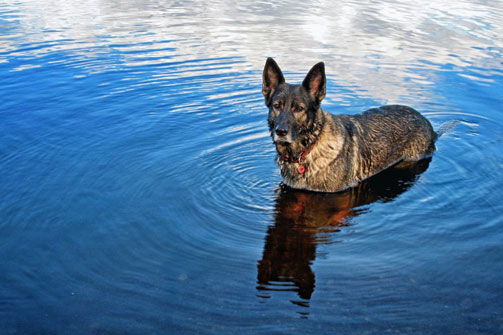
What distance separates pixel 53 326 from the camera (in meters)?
4.42

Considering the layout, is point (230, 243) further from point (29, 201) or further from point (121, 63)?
point (121, 63)

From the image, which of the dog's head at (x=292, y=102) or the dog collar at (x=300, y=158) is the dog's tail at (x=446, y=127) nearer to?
the dog collar at (x=300, y=158)

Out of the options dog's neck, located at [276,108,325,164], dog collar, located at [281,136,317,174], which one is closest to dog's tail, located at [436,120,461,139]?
dog's neck, located at [276,108,325,164]

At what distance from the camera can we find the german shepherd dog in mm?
6867

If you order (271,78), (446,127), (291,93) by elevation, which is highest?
(271,78)

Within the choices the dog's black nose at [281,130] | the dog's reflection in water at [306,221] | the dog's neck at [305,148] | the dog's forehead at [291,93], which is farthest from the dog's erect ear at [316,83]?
the dog's reflection in water at [306,221]

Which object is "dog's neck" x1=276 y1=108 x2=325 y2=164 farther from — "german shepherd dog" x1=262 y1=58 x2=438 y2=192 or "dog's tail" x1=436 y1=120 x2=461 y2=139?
"dog's tail" x1=436 y1=120 x2=461 y2=139

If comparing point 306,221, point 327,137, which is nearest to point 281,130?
point 327,137

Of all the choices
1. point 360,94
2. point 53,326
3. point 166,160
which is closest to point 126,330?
point 53,326

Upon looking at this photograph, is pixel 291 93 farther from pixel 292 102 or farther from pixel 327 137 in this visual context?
pixel 327 137

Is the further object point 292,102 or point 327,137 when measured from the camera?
point 327,137

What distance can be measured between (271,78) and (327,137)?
129 cm

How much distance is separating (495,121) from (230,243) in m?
7.26

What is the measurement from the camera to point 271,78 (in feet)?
23.3
